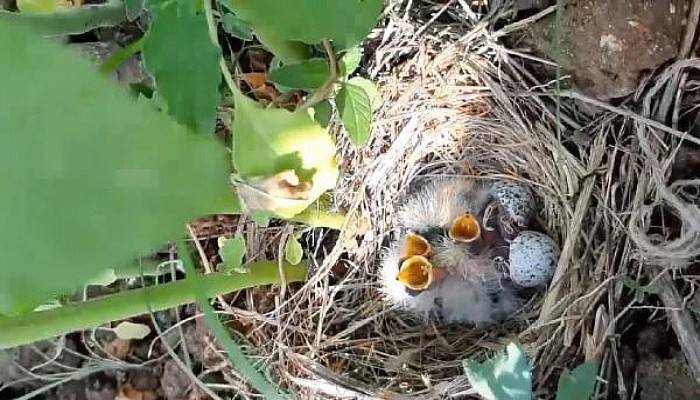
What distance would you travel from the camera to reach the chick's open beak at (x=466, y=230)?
1.27m

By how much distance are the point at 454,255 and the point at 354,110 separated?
0.40 m

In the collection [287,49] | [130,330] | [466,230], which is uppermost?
[287,49]

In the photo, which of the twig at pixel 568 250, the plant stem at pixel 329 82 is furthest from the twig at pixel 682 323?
the plant stem at pixel 329 82

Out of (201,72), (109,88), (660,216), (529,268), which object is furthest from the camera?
(529,268)

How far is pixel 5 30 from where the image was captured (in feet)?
0.86

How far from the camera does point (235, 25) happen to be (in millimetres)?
944

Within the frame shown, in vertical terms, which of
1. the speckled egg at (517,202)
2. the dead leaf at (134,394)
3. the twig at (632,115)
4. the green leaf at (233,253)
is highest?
the twig at (632,115)

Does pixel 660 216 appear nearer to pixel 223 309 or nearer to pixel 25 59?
pixel 223 309

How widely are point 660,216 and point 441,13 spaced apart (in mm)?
410

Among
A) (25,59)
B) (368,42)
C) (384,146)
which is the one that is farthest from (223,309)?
(25,59)

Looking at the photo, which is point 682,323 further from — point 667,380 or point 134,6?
point 134,6

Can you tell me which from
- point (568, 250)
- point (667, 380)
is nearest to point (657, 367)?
point (667, 380)

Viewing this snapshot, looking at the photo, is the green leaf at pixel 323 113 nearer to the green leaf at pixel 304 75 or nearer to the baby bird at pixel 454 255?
the green leaf at pixel 304 75

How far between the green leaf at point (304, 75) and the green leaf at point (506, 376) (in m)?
0.35
